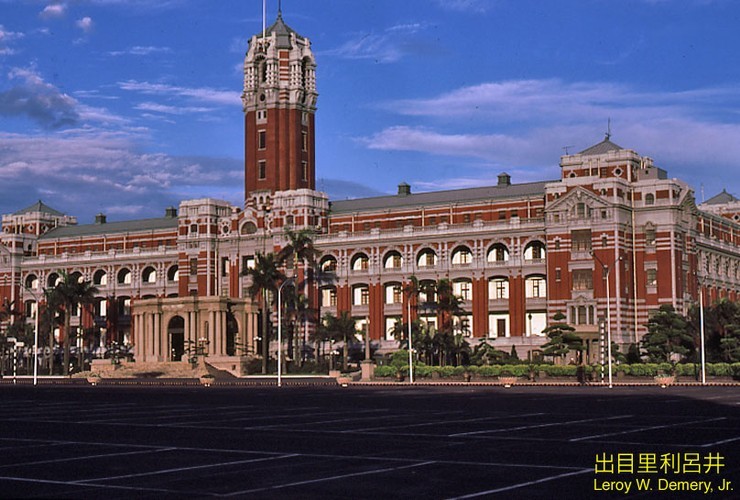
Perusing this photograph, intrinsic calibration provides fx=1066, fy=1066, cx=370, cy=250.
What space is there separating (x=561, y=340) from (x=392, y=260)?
35369 mm

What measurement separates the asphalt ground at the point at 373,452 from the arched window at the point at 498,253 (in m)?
73.5

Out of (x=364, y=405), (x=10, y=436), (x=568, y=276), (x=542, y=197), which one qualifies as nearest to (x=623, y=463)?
(x=10, y=436)

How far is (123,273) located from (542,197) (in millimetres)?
62549

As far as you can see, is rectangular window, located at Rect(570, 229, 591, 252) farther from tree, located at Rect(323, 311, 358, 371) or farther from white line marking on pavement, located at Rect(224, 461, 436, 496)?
white line marking on pavement, located at Rect(224, 461, 436, 496)

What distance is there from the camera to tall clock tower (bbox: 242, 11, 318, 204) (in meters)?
132

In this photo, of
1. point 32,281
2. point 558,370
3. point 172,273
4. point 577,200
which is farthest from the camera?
point 32,281

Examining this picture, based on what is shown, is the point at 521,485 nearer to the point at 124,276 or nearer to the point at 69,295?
the point at 69,295

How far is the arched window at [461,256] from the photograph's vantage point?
123m

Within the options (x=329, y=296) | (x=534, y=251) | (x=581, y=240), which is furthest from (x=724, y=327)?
(x=329, y=296)

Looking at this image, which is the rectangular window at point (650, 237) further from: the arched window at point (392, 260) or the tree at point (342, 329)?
the tree at point (342, 329)

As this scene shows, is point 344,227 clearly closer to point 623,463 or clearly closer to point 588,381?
point 588,381

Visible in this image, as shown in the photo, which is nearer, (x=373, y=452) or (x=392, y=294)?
(x=373, y=452)

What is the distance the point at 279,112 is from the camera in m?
131

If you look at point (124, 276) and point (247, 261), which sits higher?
point (247, 261)
